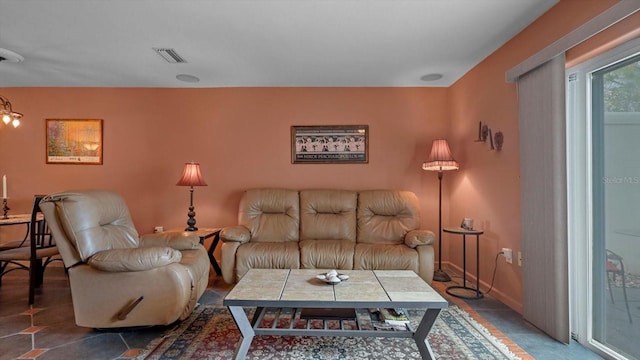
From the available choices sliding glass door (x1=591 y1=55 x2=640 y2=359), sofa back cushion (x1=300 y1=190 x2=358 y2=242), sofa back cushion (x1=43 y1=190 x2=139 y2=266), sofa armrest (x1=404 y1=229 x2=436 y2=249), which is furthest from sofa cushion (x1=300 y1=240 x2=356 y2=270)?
→ sliding glass door (x1=591 y1=55 x2=640 y2=359)

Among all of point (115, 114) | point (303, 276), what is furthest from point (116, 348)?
point (115, 114)

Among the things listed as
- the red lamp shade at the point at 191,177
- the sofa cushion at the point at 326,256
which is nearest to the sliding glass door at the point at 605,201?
the sofa cushion at the point at 326,256

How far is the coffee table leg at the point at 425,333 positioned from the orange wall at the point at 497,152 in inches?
49.0

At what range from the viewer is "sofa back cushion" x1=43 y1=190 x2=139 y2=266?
6.95ft

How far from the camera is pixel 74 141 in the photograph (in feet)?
12.8

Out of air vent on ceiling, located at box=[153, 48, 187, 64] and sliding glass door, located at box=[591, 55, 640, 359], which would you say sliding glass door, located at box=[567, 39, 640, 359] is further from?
air vent on ceiling, located at box=[153, 48, 187, 64]

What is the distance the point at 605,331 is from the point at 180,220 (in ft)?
13.5

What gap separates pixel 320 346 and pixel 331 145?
2.44 m

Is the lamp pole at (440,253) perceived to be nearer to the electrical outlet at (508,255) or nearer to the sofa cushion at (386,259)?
the sofa cushion at (386,259)

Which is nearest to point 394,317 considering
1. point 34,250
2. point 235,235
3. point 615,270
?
point 615,270

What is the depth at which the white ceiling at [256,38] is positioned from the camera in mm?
2178

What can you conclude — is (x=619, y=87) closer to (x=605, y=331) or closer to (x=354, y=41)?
(x=605, y=331)

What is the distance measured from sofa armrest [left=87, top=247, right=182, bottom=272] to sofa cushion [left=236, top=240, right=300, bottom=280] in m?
0.96

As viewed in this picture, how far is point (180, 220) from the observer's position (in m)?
3.88
